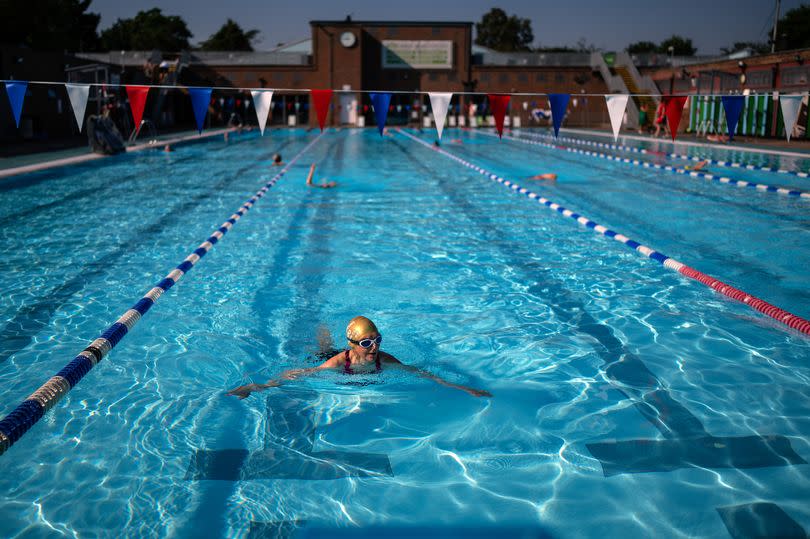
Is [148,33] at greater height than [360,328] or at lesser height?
greater

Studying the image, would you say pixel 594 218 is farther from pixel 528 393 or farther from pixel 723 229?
pixel 528 393

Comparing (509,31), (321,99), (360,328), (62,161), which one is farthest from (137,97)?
(509,31)

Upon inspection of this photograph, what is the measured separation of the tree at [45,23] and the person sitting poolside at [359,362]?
38.3 metres

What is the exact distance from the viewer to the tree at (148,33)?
190 ft

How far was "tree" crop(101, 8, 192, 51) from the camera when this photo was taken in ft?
190

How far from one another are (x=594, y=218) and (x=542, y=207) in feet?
3.78

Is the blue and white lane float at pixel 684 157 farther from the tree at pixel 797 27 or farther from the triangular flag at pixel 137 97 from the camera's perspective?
the tree at pixel 797 27

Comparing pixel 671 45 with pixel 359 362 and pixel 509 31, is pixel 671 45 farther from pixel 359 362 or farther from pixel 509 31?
pixel 359 362

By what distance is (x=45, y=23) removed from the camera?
131ft

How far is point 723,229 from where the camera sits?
9.28m

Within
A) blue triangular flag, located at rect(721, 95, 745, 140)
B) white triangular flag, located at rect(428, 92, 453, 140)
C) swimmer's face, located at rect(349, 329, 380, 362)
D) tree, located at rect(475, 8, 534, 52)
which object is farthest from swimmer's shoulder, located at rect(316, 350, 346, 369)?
tree, located at rect(475, 8, 534, 52)


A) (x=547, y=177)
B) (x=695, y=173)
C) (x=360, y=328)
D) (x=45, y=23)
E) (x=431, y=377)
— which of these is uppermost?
(x=45, y=23)

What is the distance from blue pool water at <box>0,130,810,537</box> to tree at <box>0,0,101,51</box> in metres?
31.7

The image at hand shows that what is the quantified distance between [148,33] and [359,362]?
203ft
